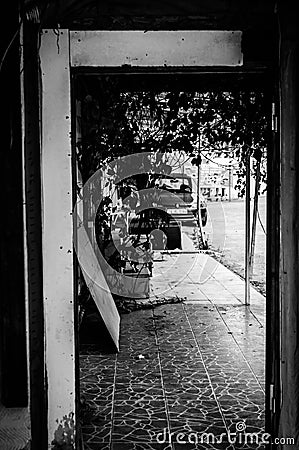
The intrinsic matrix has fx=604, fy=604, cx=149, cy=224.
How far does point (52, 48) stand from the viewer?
309cm

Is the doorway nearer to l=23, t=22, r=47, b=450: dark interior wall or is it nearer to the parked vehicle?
l=23, t=22, r=47, b=450: dark interior wall

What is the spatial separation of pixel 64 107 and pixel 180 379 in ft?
8.72

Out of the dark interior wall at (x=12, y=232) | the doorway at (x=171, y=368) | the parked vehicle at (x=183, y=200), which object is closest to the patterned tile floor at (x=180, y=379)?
the doorway at (x=171, y=368)

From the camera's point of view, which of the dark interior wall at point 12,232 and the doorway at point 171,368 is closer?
the dark interior wall at point 12,232

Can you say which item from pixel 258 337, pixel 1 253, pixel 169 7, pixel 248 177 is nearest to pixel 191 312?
pixel 258 337

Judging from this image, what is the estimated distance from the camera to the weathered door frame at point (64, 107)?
122 inches

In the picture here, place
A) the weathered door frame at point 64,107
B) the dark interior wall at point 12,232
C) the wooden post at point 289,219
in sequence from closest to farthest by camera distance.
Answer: the wooden post at point 289,219 < the dark interior wall at point 12,232 < the weathered door frame at point 64,107

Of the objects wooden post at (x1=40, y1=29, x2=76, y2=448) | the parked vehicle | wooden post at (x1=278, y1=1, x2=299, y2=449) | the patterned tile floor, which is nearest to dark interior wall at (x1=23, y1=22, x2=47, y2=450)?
wooden post at (x1=40, y1=29, x2=76, y2=448)

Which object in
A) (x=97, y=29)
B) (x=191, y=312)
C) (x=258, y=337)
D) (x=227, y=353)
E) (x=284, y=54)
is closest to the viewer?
(x=284, y=54)

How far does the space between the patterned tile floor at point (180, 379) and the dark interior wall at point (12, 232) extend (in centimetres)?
80

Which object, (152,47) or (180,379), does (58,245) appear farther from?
(180,379)

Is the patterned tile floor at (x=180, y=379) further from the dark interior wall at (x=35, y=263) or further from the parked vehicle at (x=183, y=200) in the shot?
the parked vehicle at (x=183, y=200)

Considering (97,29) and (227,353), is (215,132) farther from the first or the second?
(97,29)

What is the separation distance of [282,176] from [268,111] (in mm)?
405
